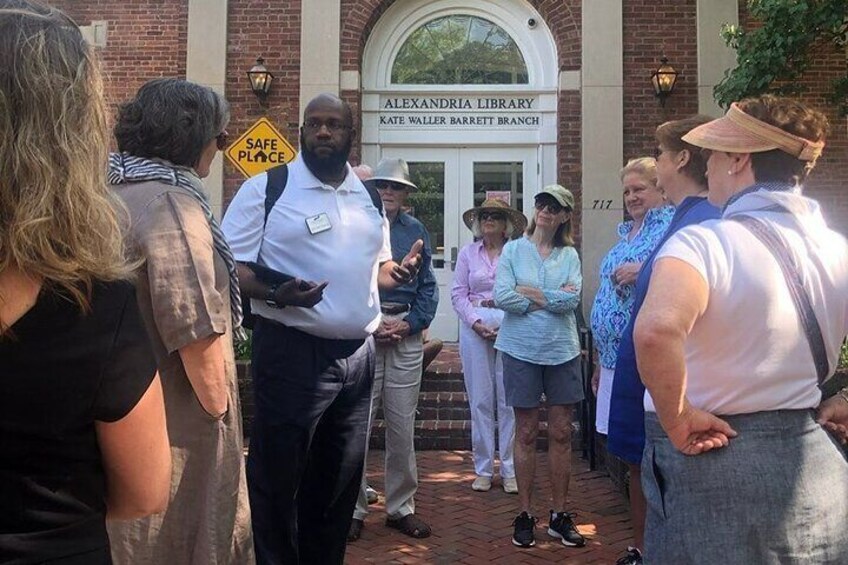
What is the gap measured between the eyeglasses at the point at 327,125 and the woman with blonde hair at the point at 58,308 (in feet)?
6.78

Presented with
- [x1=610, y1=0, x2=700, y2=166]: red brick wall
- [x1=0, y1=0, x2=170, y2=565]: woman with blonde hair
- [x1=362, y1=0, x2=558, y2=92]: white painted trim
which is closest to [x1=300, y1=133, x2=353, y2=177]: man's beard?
[x1=0, y1=0, x2=170, y2=565]: woman with blonde hair

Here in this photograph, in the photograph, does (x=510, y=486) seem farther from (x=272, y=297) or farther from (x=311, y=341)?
(x=272, y=297)

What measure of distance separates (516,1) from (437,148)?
2.29 m

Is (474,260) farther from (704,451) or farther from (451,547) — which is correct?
(704,451)

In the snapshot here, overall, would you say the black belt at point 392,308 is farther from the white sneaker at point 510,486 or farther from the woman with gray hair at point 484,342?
the white sneaker at point 510,486

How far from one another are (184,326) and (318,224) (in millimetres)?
1241

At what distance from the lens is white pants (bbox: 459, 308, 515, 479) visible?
19.1ft

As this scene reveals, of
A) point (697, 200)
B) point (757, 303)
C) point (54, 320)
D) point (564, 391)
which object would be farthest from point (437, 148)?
point (54, 320)

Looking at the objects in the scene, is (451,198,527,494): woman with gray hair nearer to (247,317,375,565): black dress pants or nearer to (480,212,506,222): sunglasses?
(480,212,506,222): sunglasses

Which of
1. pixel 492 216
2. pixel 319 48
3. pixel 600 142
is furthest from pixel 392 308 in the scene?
pixel 319 48

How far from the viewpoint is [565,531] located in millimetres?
4605

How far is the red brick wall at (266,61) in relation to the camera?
1037 cm

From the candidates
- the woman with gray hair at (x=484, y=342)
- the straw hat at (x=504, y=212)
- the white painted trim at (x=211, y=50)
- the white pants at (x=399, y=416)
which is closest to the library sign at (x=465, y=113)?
the white painted trim at (x=211, y=50)

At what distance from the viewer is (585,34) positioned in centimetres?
1025
